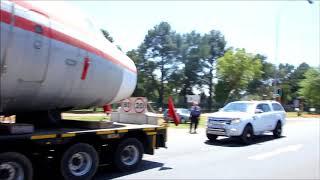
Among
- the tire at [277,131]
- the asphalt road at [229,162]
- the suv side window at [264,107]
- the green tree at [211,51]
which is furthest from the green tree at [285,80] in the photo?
the asphalt road at [229,162]

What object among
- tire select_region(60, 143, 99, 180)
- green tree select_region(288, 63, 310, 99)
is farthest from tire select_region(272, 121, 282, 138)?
green tree select_region(288, 63, 310, 99)

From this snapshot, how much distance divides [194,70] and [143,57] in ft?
38.2

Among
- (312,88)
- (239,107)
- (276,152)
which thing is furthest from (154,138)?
(312,88)

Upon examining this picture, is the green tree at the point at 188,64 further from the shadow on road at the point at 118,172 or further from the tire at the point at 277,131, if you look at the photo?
the shadow on road at the point at 118,172

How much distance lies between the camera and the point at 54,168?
916 cm

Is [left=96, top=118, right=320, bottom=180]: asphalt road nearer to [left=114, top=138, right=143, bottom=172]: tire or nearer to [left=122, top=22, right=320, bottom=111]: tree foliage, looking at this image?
[left=114, top=138, right=143, bottom=172]: tire

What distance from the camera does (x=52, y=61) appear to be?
28.3 feet

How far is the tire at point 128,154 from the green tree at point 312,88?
250 ft

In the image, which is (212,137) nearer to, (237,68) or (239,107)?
(239,107)

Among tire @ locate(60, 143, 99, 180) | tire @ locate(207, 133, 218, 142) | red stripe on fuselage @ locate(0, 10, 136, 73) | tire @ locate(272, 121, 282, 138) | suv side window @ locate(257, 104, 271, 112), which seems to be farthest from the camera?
tire @ locate(272, 121, 282, 138)

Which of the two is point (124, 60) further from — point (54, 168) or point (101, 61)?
point (54, 168)

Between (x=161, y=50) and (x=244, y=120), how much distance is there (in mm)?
74750

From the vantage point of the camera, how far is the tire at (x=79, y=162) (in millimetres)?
8995

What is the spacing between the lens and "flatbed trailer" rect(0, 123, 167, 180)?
7.95 m
